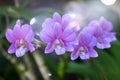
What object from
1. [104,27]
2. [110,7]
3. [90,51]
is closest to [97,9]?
[110,7]

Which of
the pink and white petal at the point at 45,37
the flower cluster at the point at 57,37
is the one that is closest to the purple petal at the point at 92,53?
the flower cluster at the point at 57,37

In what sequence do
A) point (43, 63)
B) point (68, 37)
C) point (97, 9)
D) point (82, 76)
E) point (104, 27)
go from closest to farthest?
point (68, 37) < point (104, 27) < point (43, 63) < point (82, 76) < point (97, 9)

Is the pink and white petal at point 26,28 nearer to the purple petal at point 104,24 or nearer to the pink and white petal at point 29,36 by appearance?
the pink and white petal at point 29,36

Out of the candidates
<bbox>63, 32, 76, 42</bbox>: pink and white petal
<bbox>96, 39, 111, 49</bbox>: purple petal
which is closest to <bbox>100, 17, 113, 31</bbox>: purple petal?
<bbox>96, 39, 111, 49</bbox>: purple petal

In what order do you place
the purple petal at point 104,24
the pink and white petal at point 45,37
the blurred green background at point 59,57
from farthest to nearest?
1. the blurred green background at point 59,57
2. the purple petal at point 104,24
3. the pink and white petal at point 45,37

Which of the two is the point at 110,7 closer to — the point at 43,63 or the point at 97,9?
the point at 97,9

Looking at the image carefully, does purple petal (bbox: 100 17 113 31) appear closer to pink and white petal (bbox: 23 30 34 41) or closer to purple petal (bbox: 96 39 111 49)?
purple petal (bbox: 96 39 111 49)

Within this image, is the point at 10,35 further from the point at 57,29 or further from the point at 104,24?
the point at 104,24
